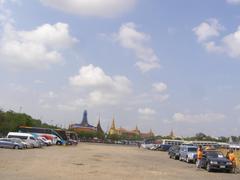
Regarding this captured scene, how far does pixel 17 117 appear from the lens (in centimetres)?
12469

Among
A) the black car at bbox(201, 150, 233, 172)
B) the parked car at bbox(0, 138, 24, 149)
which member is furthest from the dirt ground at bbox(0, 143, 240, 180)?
the parked car at bbox(0, 138, 24, 149)

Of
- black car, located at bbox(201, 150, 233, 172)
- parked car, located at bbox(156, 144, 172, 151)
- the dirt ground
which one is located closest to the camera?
the dirt ground

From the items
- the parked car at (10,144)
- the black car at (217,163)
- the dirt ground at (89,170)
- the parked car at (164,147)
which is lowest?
the dirt ground at (89,170)

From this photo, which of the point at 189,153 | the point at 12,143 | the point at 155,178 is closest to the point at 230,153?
the point at 189,153

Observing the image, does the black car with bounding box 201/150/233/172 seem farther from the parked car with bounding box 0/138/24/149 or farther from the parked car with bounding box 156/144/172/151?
the parked car with bounding box 156/144/172/151

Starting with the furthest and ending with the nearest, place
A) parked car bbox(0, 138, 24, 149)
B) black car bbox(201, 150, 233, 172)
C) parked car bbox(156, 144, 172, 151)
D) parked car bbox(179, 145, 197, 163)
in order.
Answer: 1. parked car bbox(156, 144, 172, 151)
2. parked car bbox(0, 138, 24, 149)
3. parked car bbox(179, 145, 197, 163)
4. black car bbox(201, 150, 233, 172)

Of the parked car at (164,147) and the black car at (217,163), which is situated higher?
the parked car at (164,147)

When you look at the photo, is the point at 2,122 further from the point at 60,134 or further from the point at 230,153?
the point at 230,153

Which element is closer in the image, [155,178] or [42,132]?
[155,178]

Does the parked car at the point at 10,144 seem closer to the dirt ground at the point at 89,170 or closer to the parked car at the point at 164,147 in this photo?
the dirt ground at the point at 89,170

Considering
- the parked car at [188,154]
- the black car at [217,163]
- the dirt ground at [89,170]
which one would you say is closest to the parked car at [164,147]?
the parked car at [188,154]

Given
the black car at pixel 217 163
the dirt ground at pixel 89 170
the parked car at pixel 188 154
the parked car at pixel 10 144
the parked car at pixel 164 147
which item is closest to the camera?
the dirt ground at pixel 89 170

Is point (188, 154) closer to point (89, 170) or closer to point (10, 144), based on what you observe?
point (89, 170)

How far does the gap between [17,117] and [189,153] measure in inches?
3454
